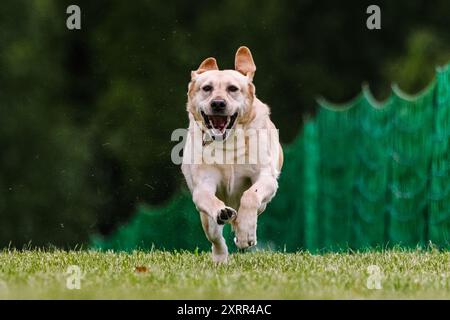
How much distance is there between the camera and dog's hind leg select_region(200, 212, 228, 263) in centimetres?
704

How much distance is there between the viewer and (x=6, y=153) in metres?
21.0

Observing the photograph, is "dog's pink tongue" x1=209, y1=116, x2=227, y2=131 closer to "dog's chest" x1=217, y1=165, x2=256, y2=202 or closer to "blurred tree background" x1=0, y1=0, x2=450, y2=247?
"dog's chest" x1=217, y1=165, x2=256, y2=202

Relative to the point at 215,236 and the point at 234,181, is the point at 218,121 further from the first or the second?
the point at 215,236

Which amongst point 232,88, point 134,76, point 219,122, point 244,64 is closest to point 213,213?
point 219,122

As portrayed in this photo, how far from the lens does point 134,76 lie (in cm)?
2197

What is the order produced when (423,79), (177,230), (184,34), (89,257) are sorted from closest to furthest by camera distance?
(89,257)
(177,230)
(423,79)
(184,34)

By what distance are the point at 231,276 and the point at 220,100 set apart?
1247 millimetres

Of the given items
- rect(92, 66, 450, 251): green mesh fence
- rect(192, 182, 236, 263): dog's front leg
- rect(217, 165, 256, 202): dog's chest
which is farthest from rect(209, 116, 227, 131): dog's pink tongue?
rect(92, 66, 450, 251): green mesh fence

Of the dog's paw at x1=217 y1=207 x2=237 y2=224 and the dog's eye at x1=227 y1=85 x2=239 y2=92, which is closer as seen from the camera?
the dog's paw at x1=217 y1=207 x2=237 y2=224

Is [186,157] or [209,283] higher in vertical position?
[186,157]

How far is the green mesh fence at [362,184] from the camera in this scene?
8.75 meters

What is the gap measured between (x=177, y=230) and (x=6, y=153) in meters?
12.0

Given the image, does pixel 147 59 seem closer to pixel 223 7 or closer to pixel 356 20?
pixel 223 7

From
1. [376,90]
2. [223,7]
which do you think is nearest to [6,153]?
[223,7]
